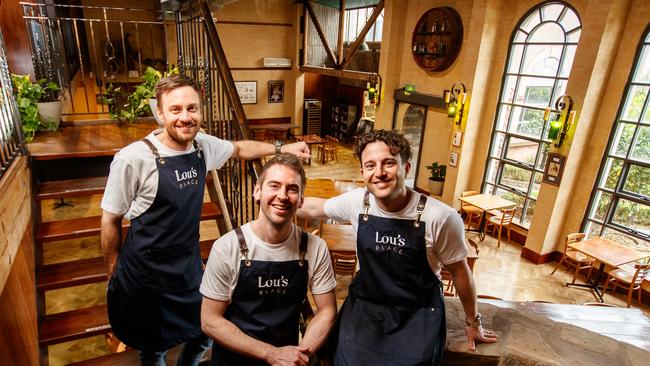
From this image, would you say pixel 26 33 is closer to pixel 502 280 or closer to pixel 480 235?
pixel 502 280

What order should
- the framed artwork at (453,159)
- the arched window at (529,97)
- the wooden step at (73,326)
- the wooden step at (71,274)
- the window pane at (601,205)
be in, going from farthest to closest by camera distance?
the framed artwork at (453,159), the arched window at (529,97), the window pane at (601,205), the wooden step at (71,274), the wooden step at (73,326)

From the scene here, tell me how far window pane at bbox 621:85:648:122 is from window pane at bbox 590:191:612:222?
1.30 metres

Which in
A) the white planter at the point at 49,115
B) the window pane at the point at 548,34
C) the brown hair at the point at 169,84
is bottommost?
the white planter at the point at 49,115

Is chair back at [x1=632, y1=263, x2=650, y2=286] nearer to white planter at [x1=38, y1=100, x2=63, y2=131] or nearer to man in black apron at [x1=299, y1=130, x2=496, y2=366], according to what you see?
man in black apron at [x1=299, y1=130, x2=496, y2=366]

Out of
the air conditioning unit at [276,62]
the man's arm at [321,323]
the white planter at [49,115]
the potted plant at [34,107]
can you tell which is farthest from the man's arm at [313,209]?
the air conditioning unit at [276,62]

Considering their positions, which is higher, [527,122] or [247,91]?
Result: [247,91]

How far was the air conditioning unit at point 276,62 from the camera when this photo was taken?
12.6 m

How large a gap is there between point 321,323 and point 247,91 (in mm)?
11977

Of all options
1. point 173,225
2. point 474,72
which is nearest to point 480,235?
point 474,72

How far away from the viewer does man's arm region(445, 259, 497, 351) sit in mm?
1625

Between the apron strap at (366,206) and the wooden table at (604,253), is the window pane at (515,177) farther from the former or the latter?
the apron strap at (366,206)

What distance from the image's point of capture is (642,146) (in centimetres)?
598

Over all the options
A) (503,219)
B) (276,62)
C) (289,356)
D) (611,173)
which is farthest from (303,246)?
(276,62)

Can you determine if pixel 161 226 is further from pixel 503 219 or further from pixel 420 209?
pixel 503 219
